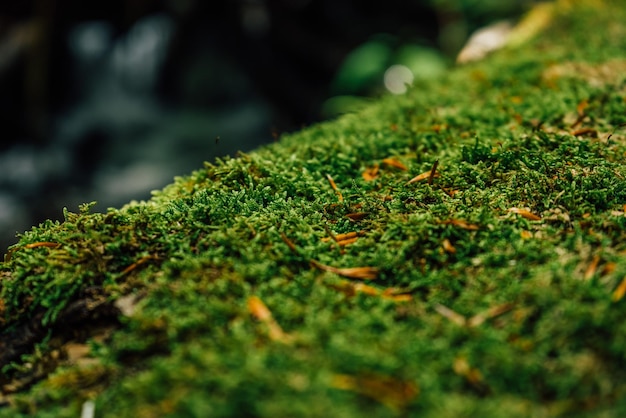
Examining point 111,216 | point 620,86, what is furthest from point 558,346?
point 620,86

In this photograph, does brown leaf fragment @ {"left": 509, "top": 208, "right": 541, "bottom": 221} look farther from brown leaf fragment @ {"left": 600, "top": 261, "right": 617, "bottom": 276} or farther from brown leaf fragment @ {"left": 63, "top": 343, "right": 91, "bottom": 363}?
brown leaf fragment @ {"left": 63, "top": 343, "right": 91, "bottom": 363}

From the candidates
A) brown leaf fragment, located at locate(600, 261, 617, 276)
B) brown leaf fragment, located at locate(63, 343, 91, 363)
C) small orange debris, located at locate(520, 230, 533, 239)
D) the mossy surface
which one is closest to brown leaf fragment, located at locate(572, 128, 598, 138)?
the mossy surface

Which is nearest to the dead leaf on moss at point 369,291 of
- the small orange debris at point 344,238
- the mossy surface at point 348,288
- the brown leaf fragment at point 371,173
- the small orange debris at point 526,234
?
the mossy surface at point 348,288

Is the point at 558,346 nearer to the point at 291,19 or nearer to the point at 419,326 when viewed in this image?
the point at 419,326

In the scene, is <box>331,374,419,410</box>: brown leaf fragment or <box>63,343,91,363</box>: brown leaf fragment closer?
<box>331,374,419,410</box>: brown leaf fragment

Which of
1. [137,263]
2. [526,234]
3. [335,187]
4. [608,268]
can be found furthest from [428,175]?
[137,263]

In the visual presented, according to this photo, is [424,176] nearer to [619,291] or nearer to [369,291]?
[369,291]
